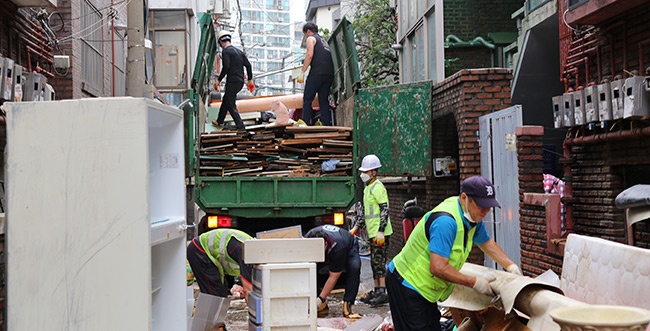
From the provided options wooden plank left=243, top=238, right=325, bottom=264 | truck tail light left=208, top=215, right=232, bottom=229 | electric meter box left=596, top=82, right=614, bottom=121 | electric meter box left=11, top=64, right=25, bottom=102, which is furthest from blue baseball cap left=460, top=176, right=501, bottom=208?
electric meter box left=11, top=64, right=25, bottom=102

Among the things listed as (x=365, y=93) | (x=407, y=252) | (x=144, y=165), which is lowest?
(x=407, y=252)

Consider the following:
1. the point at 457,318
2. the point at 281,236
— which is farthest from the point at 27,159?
the point at 281,236

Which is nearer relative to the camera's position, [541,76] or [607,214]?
[607,214]

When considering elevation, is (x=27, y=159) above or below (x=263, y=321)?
above

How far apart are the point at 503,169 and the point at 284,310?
4.75 metres

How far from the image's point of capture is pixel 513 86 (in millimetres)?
13484

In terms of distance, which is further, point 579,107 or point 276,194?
point 276,194

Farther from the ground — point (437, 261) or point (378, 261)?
point (437, 261)

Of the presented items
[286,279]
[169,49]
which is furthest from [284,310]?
[169,49]

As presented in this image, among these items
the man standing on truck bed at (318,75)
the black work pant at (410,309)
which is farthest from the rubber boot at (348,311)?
the man standing on truck bed at (318,75)

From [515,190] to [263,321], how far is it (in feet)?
15.0

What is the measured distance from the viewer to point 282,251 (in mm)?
7273

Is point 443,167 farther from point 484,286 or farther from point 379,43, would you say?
point 379,43

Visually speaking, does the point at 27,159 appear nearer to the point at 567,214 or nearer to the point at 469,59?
the point at 567,214
